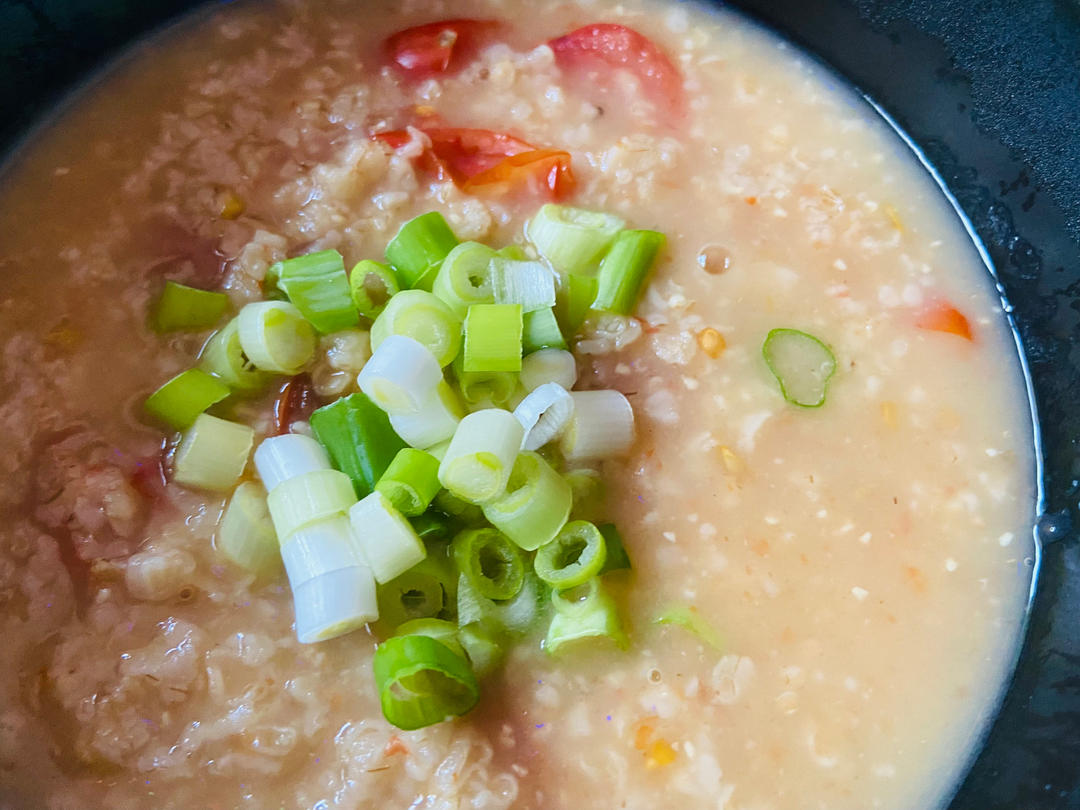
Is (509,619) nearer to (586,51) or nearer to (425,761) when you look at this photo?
(425,761)

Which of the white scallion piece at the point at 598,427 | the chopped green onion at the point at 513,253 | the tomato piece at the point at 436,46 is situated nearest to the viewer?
the white scallion piece at the point at 598,427

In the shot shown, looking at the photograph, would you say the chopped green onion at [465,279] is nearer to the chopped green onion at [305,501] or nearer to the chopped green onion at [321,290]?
the chopped green onion at [321,290]

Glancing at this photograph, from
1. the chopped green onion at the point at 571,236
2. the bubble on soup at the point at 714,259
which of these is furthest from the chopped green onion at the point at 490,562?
the bubble on soup at the point at 714,259

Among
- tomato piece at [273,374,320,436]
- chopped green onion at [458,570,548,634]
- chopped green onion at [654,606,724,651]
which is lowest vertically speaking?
chopped green onion at [654,606,724,651]

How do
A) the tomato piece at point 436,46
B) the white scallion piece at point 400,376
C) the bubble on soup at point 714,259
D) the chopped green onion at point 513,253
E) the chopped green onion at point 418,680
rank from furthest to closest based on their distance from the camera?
the tomato piece at point 436,46 < the bubble on soup at point 714,259 < the chopped green onion at point 513,253 < the white scallion piece at point 400,376 < the chopped green onion at point 418,680

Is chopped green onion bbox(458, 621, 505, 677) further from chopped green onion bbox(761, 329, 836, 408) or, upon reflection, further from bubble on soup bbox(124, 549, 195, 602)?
chopped green onion bbox(761, 329, 836, 408)

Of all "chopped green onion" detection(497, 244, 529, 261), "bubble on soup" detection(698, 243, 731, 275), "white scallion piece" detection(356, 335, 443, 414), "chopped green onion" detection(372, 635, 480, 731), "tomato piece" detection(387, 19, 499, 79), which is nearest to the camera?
"chopped green onion" detection(372, 635, 480, 731)

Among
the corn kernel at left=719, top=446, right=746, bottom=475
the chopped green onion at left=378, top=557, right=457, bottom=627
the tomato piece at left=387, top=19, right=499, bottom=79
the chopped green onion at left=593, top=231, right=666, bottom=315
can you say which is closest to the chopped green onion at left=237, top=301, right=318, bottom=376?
the chopped green onion at left=378, top=557, right=457, bottom=627

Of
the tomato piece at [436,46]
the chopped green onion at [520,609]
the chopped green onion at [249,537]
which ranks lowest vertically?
the chopped green onion at [520,609]
